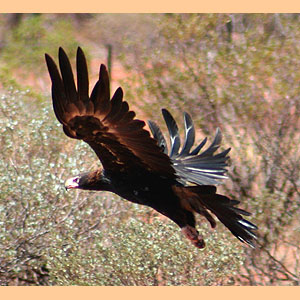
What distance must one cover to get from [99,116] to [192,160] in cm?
176

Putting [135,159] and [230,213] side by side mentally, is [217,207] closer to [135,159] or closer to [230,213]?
[230,213]

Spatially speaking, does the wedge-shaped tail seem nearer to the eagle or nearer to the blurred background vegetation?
the eagle

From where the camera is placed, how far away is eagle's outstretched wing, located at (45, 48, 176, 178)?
5.02 meters

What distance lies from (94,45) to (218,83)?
5.28 meters

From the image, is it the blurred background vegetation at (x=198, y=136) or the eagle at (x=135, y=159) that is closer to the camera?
the eagle at (x=135, y=159)

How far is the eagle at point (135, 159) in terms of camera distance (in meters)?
5.11

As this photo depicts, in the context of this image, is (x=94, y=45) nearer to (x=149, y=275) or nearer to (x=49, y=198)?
(x=49, y=198)

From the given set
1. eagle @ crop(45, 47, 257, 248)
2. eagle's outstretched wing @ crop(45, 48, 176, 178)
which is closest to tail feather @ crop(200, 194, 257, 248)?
eagle @ crop(45, 47, 257, 248)

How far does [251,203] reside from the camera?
9062 millimetres

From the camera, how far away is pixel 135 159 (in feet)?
18.6

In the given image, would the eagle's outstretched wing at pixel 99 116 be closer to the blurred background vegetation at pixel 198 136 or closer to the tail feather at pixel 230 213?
the tail feather at pixel 230 213

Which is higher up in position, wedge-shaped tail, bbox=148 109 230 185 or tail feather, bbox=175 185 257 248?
wedge-shaped tail, bbox=148 109 230 185

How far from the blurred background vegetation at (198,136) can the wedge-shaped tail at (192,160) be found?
3.73 feet

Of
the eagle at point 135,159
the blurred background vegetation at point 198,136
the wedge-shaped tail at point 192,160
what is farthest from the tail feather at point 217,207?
the blurred background vegetation at point 198,136
